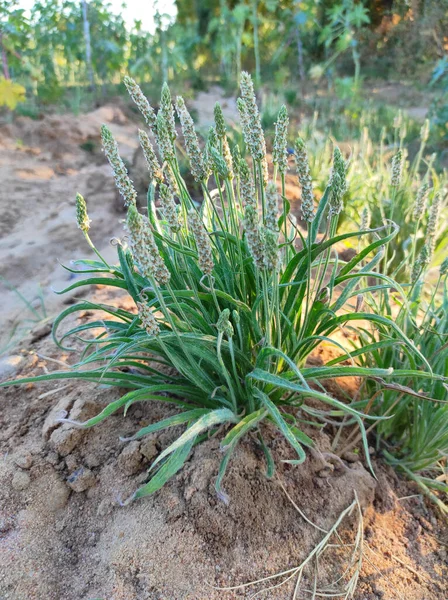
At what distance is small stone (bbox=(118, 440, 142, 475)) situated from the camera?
4.33ft

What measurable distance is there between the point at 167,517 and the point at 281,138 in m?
1.01

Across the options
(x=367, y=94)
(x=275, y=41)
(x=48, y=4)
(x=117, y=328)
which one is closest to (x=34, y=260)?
(x=117, y=328)

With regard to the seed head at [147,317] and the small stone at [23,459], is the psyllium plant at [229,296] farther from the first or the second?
the small stone at [23,459]

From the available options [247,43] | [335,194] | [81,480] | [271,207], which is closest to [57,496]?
[81,480]

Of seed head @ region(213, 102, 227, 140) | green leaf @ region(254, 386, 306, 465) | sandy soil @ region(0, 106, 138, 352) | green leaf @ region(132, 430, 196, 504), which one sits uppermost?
seed head @ region(213, 102, 227, 140)

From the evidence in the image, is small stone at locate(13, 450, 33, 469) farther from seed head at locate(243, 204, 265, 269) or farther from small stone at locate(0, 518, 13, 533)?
seed head at locate(243, 204, 265, 269)

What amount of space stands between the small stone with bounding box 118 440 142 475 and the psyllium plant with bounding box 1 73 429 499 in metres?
0.05

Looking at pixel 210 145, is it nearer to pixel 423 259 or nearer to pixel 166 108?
pixel 166 108

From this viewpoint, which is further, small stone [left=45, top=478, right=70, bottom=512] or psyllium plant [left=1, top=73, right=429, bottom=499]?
small stone [left=45, top=478, right=70, bottom=512]

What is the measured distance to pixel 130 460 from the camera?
52.2 inches

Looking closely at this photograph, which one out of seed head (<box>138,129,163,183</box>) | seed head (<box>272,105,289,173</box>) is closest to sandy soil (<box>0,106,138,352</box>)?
seed head (<box>138,129,163,183</box>)

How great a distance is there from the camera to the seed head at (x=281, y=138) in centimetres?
105

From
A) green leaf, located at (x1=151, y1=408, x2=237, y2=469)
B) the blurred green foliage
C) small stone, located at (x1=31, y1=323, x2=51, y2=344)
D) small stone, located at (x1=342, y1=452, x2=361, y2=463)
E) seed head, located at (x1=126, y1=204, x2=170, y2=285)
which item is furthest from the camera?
the blurred green foliage

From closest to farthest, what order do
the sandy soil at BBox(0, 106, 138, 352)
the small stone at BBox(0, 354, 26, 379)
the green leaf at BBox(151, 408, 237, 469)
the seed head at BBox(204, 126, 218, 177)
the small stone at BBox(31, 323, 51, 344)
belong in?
the green leaf at BBox(151, 408, 237, 469)
the seed head at BBox(204, 126, 218, 177)
the small stone at BBox(0, 354, 26, 379)
the small stone at BBox(31, 323, 51, 344)
the sandy soil at BBox(0, 106, 138, 352)
